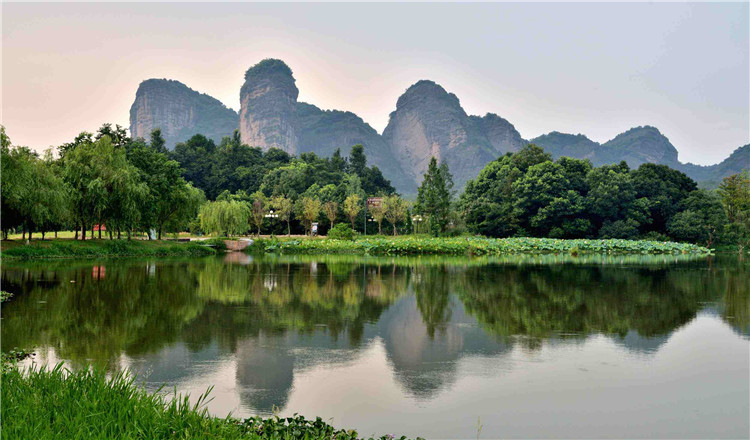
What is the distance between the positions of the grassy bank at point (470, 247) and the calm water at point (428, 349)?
22.0 metres

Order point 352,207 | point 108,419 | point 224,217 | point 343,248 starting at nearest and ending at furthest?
point 108,419
point 343,248
point 224,217
point 352,207

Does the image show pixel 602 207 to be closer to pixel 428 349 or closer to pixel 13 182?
pixel 13 182

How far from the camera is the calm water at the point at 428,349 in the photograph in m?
6.18

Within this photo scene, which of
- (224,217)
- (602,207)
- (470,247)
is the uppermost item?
(602,207)

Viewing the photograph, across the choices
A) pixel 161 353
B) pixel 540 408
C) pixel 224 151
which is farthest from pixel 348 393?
pixel 224 151

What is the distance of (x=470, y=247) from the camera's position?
40781 millimetres

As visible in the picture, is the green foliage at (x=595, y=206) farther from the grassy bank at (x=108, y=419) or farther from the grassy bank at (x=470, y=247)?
the grassy bank at (x=108, y=419)

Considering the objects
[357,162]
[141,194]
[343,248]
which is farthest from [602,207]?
[357,162]

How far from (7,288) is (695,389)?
682 inches

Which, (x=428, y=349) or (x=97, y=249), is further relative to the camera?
(x=97, y=249)

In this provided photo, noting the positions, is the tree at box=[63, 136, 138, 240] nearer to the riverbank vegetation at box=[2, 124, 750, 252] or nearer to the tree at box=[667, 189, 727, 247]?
the riverbank vegetation at box=[2, 124, 750, 252]

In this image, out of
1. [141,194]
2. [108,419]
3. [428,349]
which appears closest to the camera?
[108,419]

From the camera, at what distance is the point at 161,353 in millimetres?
8641

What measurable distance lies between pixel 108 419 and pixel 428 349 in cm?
573
